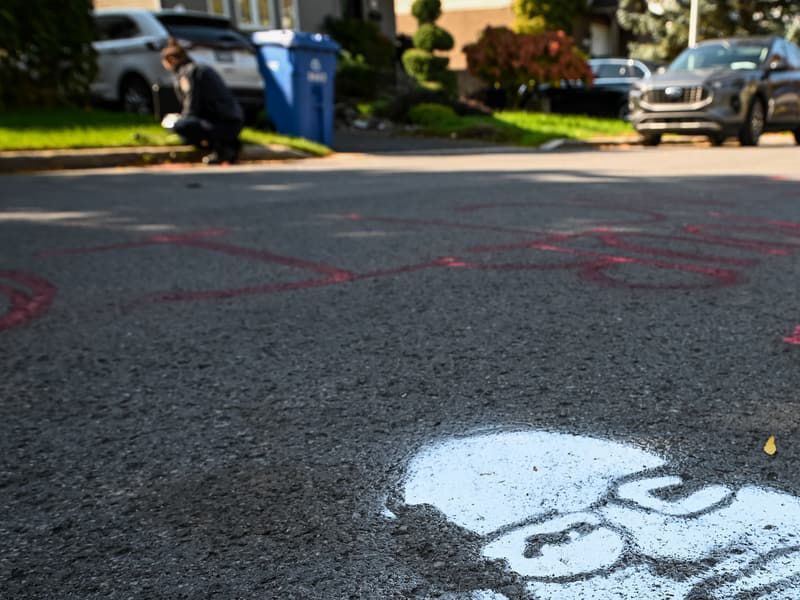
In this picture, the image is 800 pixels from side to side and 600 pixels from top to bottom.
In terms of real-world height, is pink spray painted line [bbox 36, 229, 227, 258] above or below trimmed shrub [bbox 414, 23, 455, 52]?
below

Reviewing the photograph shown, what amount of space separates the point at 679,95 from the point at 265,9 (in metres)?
11.6

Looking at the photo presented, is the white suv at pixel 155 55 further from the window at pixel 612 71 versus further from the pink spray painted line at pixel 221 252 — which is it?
the window at pixel 612 71

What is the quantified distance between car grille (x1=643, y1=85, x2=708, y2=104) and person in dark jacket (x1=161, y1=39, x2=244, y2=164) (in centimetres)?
690

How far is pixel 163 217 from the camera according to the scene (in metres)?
6.41

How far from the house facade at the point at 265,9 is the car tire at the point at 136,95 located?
18.1ft

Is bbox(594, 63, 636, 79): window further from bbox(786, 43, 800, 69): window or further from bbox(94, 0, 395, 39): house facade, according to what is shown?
bbox(94, 0, 395, 39): house facade

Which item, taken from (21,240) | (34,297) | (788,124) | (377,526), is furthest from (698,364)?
(788,124)

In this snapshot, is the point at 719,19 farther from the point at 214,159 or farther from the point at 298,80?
the point at 214,159

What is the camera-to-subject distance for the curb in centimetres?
979

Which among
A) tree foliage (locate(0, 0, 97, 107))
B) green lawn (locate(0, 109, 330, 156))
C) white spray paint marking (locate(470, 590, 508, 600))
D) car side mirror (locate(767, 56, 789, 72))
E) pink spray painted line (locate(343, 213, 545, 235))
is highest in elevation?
tree foliage (locate(0, 0, 97, 107))

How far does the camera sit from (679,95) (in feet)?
45.8

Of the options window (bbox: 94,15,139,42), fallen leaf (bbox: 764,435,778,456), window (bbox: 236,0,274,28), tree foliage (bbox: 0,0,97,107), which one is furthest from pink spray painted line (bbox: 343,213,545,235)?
window (bbox: 236,0,274,28)

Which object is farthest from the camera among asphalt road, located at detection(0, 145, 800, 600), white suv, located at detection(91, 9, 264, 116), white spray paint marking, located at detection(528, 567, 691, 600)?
white suv, located at detection(91, 9, 264, 116)

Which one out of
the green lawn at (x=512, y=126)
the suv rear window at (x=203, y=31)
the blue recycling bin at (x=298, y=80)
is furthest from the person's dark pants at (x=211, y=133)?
the green lawn at (x=512, y=126)
